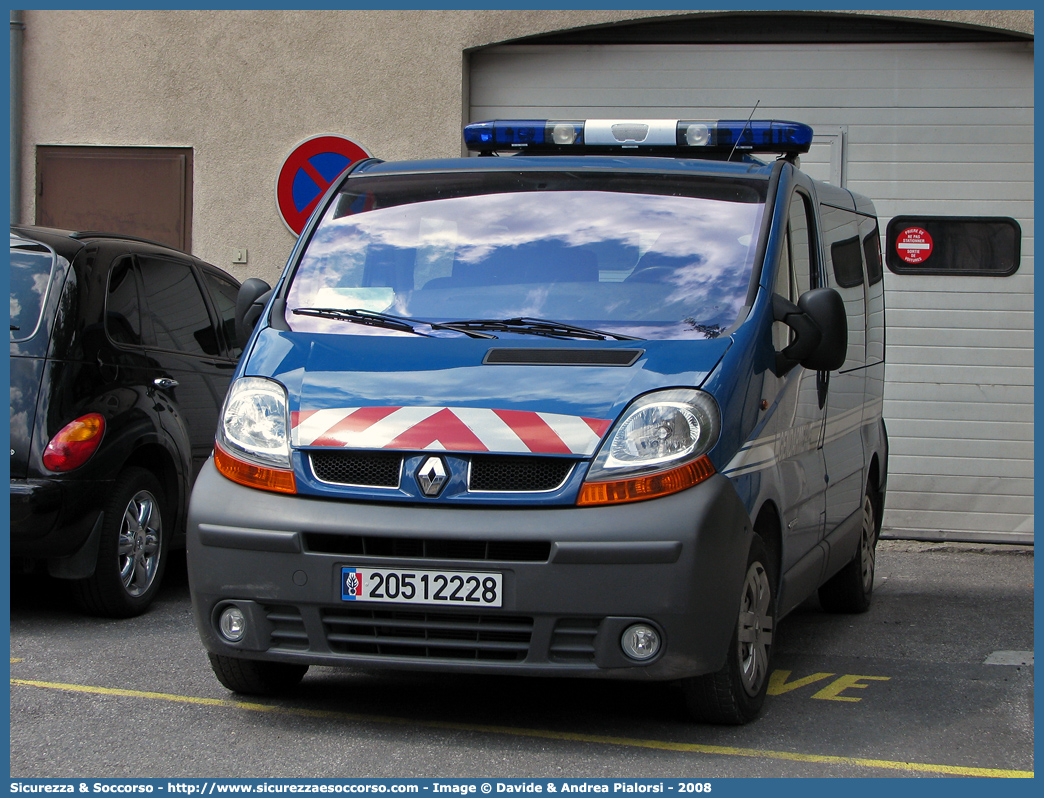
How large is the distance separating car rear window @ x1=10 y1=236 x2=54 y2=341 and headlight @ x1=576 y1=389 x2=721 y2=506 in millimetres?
2962

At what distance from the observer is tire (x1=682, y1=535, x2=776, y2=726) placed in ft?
13.5

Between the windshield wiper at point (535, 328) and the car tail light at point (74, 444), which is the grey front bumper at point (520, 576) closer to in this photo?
the windshield wiper at point (535, 328)

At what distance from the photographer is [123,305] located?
6.21 meters

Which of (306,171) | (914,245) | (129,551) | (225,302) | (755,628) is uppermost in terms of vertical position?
(306,171)

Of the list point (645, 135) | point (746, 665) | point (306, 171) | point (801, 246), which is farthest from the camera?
point (306, 171)

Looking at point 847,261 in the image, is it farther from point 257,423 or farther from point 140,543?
point 140,543

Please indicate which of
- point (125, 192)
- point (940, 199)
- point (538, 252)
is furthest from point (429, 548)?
point (125, 192)

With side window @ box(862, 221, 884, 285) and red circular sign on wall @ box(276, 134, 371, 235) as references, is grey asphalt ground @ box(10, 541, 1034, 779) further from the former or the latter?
red circular sign on wall @ box(276, 134, 371, 235)

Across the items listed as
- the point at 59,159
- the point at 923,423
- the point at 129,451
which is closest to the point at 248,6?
the point at 59,159

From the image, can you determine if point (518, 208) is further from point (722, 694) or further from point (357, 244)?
point (722, 694)

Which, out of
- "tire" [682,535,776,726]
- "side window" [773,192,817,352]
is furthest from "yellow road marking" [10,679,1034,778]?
"side window" [773,192,817,352]

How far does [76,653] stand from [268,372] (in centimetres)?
182

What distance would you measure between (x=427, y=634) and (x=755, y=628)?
3.69ft

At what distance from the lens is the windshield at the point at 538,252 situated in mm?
4449
